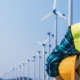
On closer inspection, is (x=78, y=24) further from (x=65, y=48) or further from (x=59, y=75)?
(x=59, y=75)

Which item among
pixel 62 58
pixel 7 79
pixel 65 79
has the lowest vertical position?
pixel 65 79

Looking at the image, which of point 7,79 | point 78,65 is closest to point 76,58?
point 78,65

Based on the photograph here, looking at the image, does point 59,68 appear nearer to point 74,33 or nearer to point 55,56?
point 55,56

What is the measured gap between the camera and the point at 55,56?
4520mm

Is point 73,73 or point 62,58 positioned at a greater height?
point 62,58

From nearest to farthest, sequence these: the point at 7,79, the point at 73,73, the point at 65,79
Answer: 1. the point at 73,73
2. the point at 65,79
3. the point at 7,79

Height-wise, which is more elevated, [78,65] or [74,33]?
[74,33]

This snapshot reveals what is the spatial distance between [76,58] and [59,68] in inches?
12.9

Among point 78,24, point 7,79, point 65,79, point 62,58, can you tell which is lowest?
point 65,79

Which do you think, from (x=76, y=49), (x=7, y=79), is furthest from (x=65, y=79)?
(x=7, y=79)

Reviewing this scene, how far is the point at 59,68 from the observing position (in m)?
4.45

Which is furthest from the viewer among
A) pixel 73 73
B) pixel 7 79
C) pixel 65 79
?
pixel 7 79

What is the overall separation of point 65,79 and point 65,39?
0.53 m

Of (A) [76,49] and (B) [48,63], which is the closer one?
(A) [76,49]
